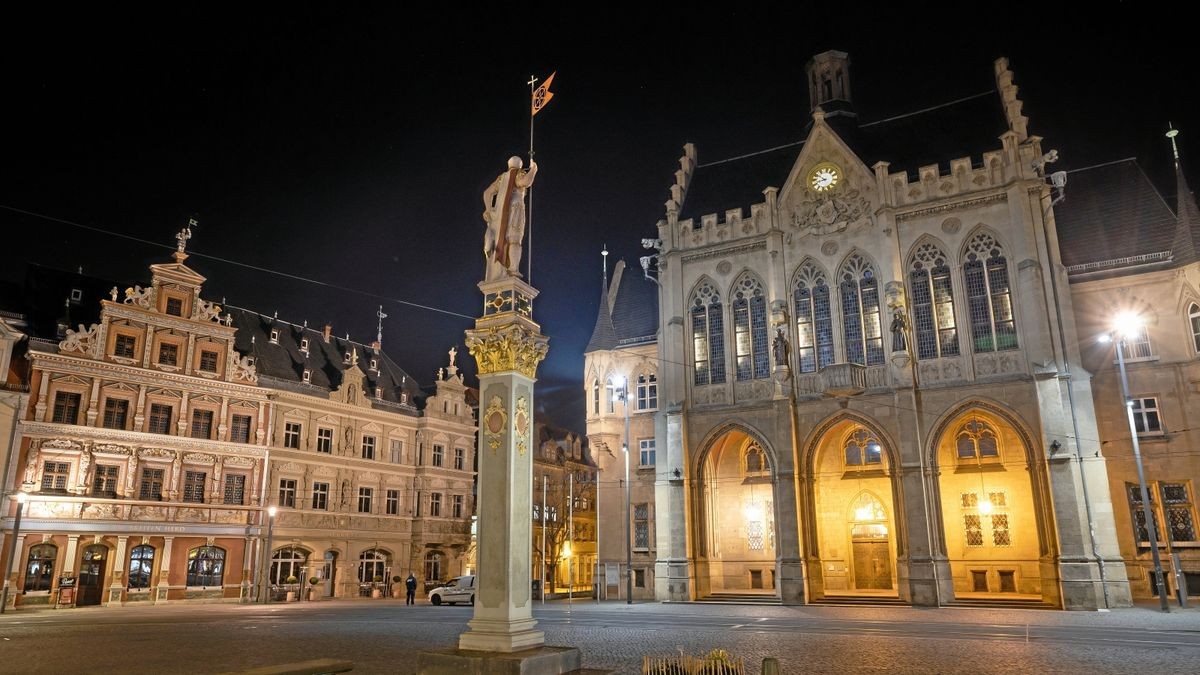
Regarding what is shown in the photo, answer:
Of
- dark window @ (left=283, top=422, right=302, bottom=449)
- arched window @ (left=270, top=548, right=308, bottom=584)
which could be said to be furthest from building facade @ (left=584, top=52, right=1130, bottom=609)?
dark window @ (left=283, top=422, right=302, bottom=449)

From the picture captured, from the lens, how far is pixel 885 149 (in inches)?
1430

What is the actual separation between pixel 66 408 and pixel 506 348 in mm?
31585

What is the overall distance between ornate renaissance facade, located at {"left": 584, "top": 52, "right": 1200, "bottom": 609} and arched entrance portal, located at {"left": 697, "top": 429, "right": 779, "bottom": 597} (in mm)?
97

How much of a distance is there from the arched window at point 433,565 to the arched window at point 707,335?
2284cm

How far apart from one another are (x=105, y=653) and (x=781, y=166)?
3340cm

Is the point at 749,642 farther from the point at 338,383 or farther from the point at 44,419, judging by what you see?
the point at 338,383

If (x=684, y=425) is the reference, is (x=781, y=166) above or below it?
above

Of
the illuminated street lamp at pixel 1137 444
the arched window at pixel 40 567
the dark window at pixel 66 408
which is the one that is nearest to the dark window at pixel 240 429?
the dark window at pixel 66 408

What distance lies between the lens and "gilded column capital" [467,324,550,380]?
1271cm

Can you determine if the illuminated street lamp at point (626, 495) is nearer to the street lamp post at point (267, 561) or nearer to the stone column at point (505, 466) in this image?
the street lamp post at point (267, 561)

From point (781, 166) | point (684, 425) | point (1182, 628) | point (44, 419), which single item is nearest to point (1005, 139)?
point (781, 166)

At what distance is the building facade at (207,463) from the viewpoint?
113 feet

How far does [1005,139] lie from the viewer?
31.1 m

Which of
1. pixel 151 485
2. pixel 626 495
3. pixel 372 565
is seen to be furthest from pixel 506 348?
pixel 372 565
